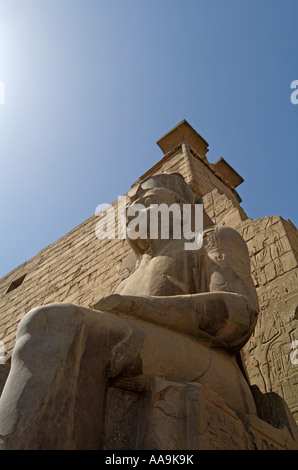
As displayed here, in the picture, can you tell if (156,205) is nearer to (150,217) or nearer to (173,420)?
(150,217)

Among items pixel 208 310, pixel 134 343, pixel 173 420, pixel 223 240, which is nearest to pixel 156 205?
pixel 223 240

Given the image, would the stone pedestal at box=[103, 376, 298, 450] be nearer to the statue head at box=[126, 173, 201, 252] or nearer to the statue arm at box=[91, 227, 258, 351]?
the statue arm at box=[91, 227, 258, 351]

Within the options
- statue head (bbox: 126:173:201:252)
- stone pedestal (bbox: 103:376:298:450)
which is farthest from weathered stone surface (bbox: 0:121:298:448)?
statue head (bbox: 126:173:201:252)

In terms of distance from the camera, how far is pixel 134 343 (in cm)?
152

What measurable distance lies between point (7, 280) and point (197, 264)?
724cm

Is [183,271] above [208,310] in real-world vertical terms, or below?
above

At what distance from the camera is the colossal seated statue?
1.22 m

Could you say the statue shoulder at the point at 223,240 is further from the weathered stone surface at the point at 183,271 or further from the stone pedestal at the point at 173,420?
the stone pedestal at the point at 173,420

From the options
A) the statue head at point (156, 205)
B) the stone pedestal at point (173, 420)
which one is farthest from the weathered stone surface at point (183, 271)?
the statue head at point (156, 205)

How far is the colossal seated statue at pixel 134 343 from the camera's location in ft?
4.01

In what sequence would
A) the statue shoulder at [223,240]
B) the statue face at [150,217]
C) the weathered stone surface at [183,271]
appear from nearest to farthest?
the weathered stone surface at [183,271]
the statue shoulder at [223,240]
the statue face at [150,217]

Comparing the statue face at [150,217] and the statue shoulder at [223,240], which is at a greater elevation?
the statue face at [150,217]

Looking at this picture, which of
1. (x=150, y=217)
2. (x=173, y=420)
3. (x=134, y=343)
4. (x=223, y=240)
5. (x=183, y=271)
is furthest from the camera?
(x=150, y=217)
